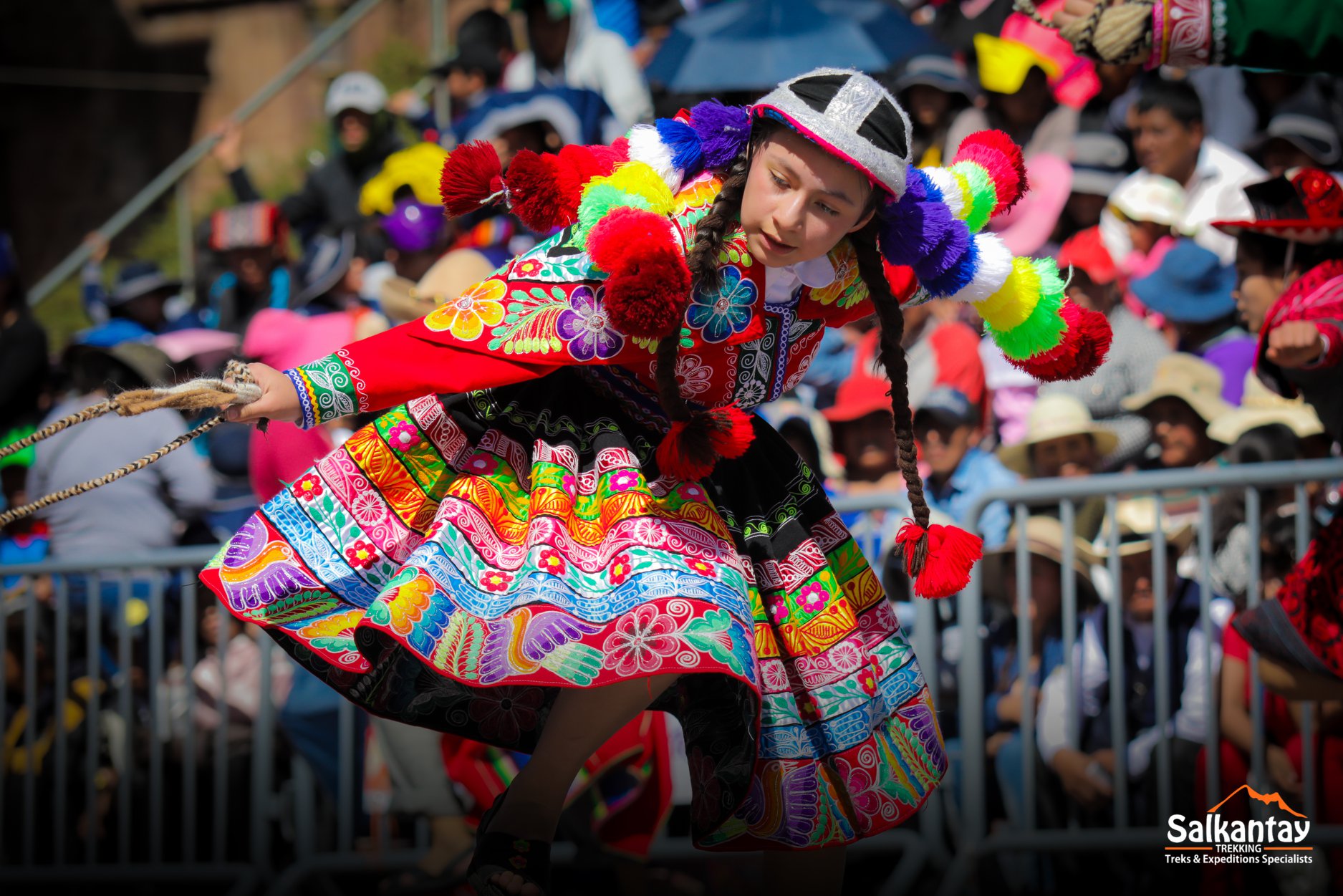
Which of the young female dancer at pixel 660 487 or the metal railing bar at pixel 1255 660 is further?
the metal railing bar at pixel 1255 660

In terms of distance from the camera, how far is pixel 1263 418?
4.45 meters

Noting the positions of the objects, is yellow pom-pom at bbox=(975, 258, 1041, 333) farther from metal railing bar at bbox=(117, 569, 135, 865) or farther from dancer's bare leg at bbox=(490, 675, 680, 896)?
metal railing bar at bbox=(117, 569, 135, 865)

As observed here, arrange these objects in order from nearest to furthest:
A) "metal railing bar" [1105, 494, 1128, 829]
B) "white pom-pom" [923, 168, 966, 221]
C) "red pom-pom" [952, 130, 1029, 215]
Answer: "white pom-pom" [923, 168, 966, 221] → "red pom-pom" [952, 130, 1029, 215] → "metal railing bar" [1105, 494, 1128, 829]

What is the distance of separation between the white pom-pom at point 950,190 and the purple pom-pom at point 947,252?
48 mm

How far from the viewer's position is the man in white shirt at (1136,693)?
12.9ft

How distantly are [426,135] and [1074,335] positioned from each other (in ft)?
18.1

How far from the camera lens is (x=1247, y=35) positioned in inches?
128

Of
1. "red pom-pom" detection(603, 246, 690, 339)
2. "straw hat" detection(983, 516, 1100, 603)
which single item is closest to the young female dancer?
"red pom-pom" detection(603, 246, 690, 339)

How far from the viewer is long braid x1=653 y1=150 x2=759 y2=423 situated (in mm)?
2568

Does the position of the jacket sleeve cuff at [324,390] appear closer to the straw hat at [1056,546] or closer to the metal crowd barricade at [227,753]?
Result: the metal crowd barricade at [227,753]

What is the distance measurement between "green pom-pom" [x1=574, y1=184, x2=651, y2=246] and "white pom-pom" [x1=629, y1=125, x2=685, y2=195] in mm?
84

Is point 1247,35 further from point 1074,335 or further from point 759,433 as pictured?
point 759,433

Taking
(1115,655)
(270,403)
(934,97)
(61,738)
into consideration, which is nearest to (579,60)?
(934,97)

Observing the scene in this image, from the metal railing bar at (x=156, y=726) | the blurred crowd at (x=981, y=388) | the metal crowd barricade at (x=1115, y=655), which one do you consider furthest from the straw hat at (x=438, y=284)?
the metal crowd barricade at (x=1115, y=655)
